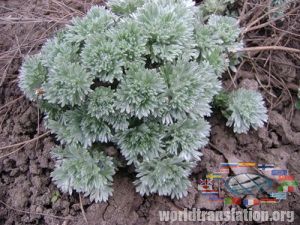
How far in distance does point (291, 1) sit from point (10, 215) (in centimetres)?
269

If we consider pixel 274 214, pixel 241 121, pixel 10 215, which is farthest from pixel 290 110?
pixel 10 215

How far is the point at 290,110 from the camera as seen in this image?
9.16 ft

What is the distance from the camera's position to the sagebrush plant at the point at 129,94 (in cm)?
217

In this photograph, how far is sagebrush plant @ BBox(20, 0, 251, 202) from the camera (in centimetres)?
217

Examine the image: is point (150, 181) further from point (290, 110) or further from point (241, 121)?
point (290, 110)

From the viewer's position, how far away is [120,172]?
2.52 metres

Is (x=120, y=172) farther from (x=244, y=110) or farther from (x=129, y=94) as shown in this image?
(x=244, y=110)

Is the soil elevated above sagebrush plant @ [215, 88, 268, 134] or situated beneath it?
situated beneath

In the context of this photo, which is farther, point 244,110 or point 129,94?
point 244,110

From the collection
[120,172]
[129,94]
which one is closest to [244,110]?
[129,94]

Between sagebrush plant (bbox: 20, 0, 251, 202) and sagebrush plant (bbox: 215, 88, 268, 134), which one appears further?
sagebrush plant (bbox: 215, 88, 268, 134)

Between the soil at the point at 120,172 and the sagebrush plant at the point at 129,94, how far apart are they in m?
0.14

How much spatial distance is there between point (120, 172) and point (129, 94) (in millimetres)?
650

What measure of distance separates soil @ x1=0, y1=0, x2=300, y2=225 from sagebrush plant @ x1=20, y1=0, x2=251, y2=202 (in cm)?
14
